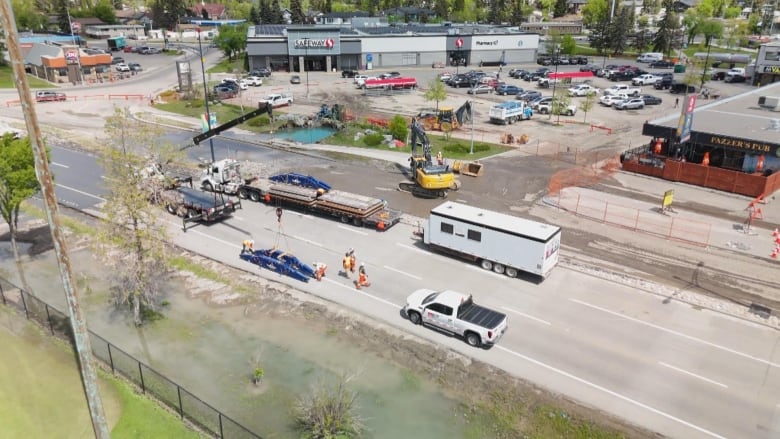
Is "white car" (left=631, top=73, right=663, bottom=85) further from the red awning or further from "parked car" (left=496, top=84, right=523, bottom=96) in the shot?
"parked car" (left=496, top=84, right=523, bottom=96)

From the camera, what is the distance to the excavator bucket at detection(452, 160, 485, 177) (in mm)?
42875

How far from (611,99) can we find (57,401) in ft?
225

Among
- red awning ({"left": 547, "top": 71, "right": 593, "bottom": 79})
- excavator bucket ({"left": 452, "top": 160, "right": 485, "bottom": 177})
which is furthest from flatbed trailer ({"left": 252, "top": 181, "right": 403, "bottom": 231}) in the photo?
red awning ({"left": 547, "top": 71, "right": 593, "bottom": 79})

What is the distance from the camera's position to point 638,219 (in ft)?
114

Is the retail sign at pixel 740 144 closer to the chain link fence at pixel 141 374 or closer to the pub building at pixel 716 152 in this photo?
the pub building at pixel 716 152

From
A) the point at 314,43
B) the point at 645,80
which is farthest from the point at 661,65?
the point at 314,43

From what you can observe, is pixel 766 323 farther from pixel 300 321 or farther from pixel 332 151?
pixel 332 151

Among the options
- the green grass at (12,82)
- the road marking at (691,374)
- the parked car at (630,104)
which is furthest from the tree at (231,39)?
the road marking at (691,374)

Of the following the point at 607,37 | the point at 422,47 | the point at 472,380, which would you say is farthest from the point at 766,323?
the point at 607,37

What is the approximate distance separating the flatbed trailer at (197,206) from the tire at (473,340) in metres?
18.0

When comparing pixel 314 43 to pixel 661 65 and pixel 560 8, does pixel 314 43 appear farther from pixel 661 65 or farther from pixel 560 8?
pixel 560 8

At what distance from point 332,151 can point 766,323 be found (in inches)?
1371

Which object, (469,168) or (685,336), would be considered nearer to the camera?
(685,336)

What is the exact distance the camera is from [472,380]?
779 inches
